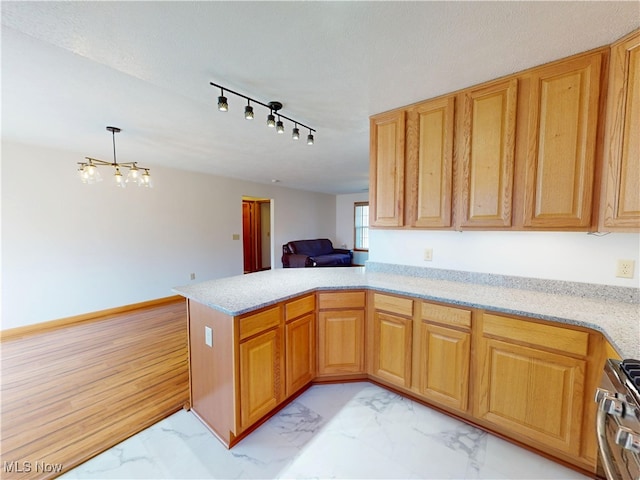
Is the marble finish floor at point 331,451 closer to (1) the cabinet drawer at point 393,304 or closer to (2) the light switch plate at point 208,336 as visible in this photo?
(2) the light switch plate at point 208,336

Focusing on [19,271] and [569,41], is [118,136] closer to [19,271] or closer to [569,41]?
[19,271]

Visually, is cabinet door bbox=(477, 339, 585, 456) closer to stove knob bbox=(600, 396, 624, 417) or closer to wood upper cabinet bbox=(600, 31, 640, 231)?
stove knob bbox=(600, 396, 624, 417)

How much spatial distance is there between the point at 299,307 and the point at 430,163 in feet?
5.02

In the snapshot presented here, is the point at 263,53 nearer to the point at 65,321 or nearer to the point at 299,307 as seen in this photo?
the point at 299,307

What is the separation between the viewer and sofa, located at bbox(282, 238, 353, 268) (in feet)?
21.2

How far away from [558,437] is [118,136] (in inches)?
177

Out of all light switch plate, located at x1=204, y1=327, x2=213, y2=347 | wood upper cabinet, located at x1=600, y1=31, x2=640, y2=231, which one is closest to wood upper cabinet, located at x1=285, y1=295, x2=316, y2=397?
light switch plate, located at x1=204, y1=327, x2=213, y2=347

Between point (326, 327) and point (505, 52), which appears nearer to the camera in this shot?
point (505, 52)

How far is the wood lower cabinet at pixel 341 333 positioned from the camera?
216 cm

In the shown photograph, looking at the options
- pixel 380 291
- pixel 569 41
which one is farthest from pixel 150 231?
pixel 569 41

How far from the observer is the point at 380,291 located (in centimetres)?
208

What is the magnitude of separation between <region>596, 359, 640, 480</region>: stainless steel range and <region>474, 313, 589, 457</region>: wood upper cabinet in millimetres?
493

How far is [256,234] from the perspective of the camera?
7.71 metres

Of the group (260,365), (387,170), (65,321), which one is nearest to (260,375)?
(260,365)
